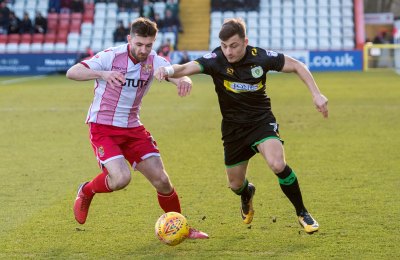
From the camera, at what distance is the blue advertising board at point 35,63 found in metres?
35.2

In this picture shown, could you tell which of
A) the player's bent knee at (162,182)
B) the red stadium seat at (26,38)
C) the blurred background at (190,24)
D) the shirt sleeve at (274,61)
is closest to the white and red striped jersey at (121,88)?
the player's bent knee at (162,182)

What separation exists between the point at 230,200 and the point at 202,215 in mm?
952

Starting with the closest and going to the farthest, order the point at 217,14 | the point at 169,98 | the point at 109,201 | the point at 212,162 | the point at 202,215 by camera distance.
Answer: the point at 202,215, the point at 109,201, the point at 212,162, the point at 169,98, the point at 217,14

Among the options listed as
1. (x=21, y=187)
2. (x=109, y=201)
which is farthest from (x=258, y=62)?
(x=21, y=187)

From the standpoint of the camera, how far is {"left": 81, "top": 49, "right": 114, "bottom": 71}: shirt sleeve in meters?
7.75

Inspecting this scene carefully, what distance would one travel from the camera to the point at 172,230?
23.7 feet

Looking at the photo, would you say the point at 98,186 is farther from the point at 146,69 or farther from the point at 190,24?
the point at 190,24

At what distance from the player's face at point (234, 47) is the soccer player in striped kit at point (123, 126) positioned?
0.62m

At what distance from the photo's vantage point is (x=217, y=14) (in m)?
40.9

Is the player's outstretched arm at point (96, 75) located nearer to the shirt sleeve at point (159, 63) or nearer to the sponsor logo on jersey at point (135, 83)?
the sponsor logo on jersey at point (135, 83)

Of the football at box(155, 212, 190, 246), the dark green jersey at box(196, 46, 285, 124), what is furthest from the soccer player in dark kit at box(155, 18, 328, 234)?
the football at box(155, 212, 190, 246)

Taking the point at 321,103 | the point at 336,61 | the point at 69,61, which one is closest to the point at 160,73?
the point at 321,103

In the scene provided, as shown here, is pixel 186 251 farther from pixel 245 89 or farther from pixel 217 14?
pixel 217 14

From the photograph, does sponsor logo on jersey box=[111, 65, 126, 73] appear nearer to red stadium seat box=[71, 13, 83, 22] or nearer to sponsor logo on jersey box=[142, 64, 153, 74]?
sponsor logo on jersey box=[142, 64, 153, 74]
